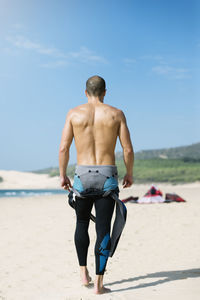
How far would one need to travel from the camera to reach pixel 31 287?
17.1 feet

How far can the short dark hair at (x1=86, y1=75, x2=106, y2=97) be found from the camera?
15.5ft

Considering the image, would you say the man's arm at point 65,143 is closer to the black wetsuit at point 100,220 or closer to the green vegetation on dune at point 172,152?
the black wetsuit at point 100,220

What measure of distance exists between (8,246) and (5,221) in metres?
3.73

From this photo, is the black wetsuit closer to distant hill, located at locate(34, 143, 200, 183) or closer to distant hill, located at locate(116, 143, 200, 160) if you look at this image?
distant hill, located at locate(34, 143, 200, 183)

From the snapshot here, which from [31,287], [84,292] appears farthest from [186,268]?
[31,287]

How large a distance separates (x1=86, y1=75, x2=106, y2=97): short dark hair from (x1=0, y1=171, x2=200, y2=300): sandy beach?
2.41 m

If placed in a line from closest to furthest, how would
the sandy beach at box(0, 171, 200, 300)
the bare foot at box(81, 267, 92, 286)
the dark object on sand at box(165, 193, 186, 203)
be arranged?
the sandy beach at box(0, 171, 200, 300) → the bare foot at box(81, 267, 92, 286) → the dark object on sand at box(165, 193, 186, 203)

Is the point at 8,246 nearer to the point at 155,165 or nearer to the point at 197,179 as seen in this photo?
the point at 197,179

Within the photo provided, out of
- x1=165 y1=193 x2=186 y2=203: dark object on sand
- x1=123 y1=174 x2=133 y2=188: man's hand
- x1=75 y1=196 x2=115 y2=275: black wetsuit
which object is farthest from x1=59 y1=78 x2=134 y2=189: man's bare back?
x1=165 y1=193 x2=186 y2=203: dark object on sand

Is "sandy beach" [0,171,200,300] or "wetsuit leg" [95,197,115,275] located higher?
"wetsuit leg" [95,197,115,275]

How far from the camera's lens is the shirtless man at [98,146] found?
457 centimetres

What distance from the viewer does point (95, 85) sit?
473cm

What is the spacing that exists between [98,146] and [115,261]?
9.26 feet

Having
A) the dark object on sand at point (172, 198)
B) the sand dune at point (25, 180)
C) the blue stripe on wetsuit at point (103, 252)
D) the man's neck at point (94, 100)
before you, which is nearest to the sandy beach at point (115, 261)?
the blue stripe on wetsuit at point (103, 252)
